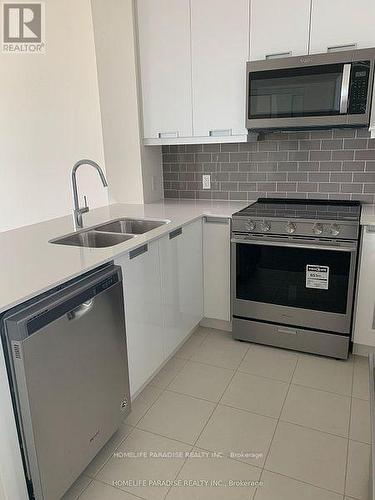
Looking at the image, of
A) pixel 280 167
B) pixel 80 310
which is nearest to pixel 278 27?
pixel 280 167

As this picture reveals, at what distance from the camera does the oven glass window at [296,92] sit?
2221mm

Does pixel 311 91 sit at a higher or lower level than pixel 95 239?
higher

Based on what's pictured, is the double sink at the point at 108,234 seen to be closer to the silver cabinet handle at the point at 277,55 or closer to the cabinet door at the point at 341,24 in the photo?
the silver cabinet handle at the point at 277,55

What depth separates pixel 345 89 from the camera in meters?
2.16

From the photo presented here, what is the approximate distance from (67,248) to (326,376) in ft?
5.58

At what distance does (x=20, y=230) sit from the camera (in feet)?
7.36

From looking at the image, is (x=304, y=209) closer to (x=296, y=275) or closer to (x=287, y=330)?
(x=296, y=275)

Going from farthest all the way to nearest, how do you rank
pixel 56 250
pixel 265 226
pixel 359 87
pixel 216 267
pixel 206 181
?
pixel 206 181
pixel 216 267
pixel 265 226
pixel 359 87
pixel 56 250

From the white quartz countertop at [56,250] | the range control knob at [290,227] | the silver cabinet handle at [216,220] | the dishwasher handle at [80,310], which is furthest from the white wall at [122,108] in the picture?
the dishwasher handle at [80,310]

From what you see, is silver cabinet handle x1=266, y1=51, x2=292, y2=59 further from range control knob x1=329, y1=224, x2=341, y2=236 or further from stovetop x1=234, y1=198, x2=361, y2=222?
range control knob x1=329, y1=224, x2=341, y2=236

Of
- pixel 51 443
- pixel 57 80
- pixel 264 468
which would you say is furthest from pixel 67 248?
pixel 57 80

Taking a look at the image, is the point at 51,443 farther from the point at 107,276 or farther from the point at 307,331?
the point at 307,331

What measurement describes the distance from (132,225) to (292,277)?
3.65ft

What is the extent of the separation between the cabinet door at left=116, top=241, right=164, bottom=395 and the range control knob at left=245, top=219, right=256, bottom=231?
26.2 inches
